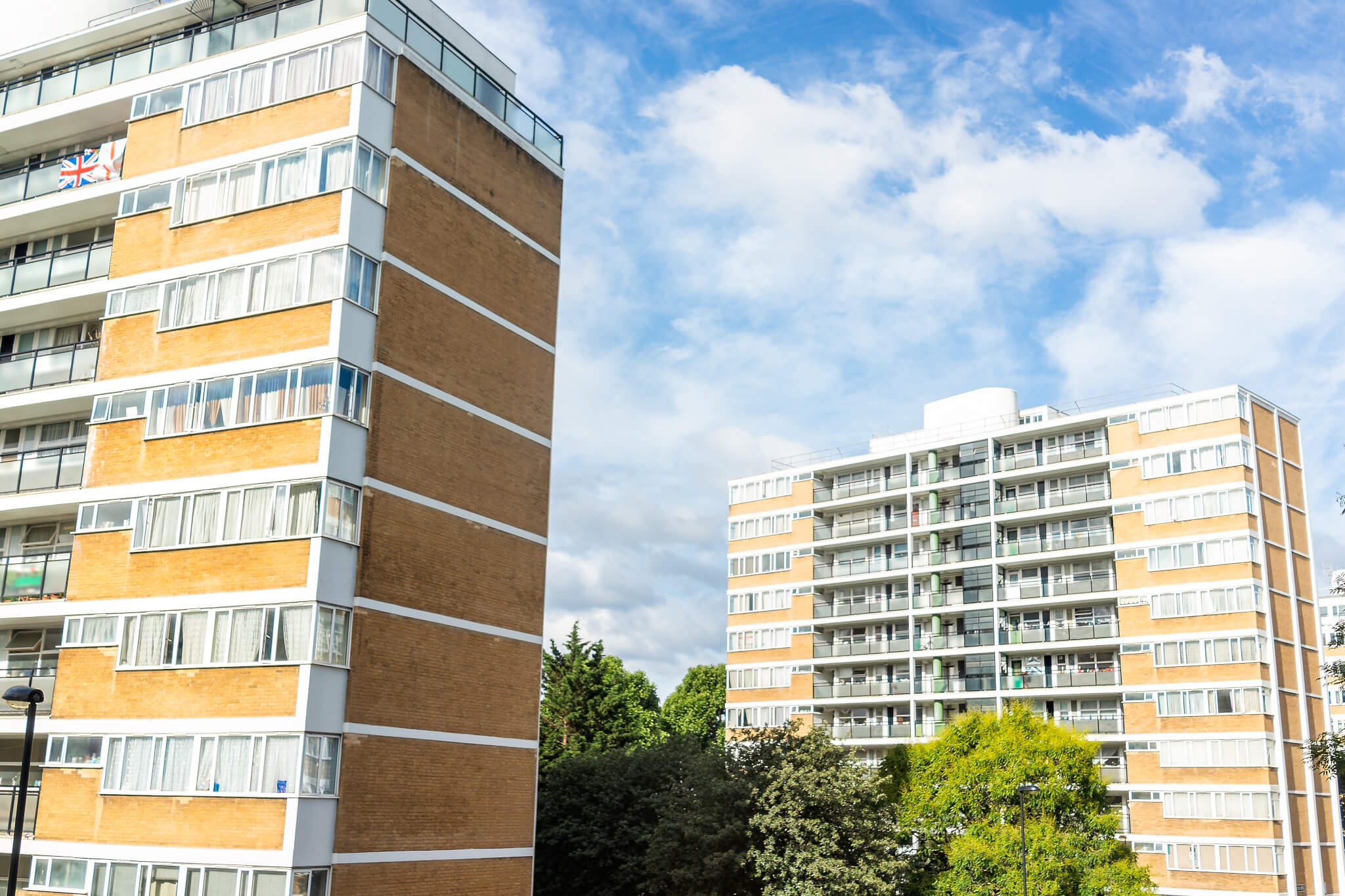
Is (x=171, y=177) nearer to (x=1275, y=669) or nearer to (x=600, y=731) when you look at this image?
(x=600, y=731)

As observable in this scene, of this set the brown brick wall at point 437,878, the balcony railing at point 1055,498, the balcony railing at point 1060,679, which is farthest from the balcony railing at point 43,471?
the balcony railing at point 1055,498

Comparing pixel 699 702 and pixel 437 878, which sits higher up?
pixel 699 702

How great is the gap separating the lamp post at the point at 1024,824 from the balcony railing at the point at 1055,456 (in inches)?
897

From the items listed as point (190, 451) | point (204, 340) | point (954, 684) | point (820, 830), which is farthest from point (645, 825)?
point (954, 684)

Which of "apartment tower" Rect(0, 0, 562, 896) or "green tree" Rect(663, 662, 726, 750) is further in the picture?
"green tree" Rect(663, 662, 726, 750)

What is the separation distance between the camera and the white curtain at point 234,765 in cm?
2633

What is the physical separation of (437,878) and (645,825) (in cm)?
1747

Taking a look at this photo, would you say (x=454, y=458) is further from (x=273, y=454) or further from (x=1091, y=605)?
(x=1091, y=605)

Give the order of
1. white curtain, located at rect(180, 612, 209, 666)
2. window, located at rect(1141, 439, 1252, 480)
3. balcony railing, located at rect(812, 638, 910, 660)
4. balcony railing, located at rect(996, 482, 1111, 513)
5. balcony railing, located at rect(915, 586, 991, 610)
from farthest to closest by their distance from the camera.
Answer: balcony railing, located at rect(812, 638, 910, 660)
balcony railing, located at rect(915, 586, 991, 610)
balcony railing, located at rect(996, 482, 1111, 513)
window, located at rect(1141, 439, 1252, 480)
white curtain, located at rect(180, 612, 209, 666)

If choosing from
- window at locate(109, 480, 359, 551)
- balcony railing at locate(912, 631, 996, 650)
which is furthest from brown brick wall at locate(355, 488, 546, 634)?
balcony railing at locate(912, 631, 996, 650)

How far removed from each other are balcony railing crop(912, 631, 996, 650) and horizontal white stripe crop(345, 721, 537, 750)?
38852mm

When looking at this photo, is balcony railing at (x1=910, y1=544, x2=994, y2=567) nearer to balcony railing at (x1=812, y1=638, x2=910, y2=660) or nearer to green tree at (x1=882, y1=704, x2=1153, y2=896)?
balcony railing at (x1=812, y1=638, x2=910, y2=660)

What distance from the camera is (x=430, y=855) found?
95.1 feet

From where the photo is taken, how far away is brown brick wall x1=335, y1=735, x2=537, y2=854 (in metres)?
27.2
